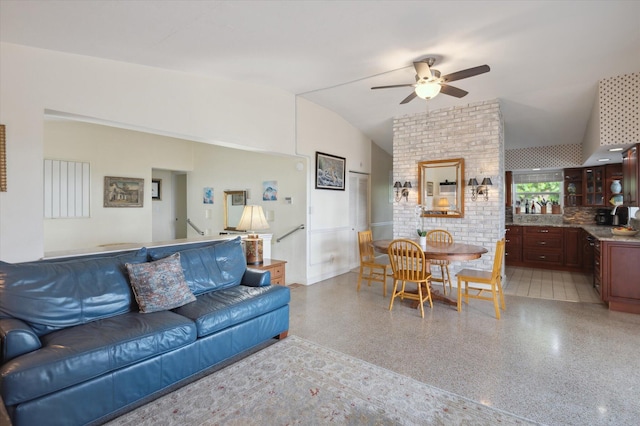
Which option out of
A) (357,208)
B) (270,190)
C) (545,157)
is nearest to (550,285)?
(545,157)

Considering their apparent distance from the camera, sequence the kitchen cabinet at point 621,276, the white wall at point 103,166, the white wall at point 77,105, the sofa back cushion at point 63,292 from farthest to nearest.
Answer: the white wall at point 103,166 → the kitchen cabinet at point 621,276 → the white wall at point 77,105 → the sofa back cushion at point 63,292

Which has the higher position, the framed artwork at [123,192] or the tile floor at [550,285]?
the framed artwork at [123,192]

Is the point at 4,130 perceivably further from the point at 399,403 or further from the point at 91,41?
the point at 399,403

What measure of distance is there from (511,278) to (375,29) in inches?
195

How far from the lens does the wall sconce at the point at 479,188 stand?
16.3ft

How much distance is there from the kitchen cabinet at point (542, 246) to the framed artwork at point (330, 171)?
4.06 metres

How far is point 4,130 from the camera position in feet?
8.40

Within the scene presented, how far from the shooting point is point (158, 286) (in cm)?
262

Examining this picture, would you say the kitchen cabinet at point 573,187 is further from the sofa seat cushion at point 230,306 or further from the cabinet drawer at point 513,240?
the sofa seat cushion at point 230,306

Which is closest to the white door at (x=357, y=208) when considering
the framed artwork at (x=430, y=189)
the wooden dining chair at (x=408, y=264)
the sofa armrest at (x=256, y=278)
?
the framed artwork at (x=430, y=189)

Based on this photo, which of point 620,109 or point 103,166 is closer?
point 620,109

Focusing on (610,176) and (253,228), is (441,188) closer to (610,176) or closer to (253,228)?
(253,228)

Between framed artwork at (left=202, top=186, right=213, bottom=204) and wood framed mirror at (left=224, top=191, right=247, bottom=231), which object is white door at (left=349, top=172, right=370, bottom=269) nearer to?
wood framed mirror at (left=224, top=191, right=247, bottom=231)

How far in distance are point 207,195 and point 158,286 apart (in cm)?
455
